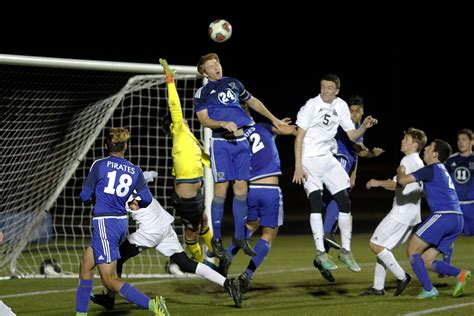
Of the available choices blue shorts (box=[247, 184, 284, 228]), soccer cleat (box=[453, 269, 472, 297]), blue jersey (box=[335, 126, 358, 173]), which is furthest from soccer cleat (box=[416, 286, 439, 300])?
blue jersey (box=[335, 126, 358, 173])

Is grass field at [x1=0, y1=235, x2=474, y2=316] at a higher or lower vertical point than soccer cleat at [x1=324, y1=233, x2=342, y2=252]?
lower

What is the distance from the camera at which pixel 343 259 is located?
9570 mm

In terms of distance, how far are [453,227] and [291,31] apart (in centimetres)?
2685

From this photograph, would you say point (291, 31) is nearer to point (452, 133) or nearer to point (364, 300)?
point (452, 133)

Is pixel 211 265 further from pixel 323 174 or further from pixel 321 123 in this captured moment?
pixel 321 123

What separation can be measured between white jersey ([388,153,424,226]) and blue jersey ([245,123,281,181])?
139cm

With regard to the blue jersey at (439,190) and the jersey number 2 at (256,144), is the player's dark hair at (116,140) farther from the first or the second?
the blue jersey at (439,190)

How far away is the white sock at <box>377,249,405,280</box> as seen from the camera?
31.7ft

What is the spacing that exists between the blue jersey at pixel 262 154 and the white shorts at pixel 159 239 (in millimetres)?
1411

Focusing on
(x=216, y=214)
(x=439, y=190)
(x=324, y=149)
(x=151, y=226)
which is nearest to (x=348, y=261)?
(x=439, y=190)

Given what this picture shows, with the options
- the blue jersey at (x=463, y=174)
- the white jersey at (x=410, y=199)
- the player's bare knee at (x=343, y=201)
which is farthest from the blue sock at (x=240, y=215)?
the blue jersey at (x=463, y=174)

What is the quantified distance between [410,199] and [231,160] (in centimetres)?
211

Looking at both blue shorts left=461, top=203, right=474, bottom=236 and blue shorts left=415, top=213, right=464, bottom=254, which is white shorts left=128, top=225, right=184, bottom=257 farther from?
blue shorts left=461, top=203, right=474, bottom=236

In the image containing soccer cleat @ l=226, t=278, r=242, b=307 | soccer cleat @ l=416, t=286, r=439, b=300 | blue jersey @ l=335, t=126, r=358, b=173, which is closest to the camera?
soccer cleat @ l=226, t=278, r=242, b=307
